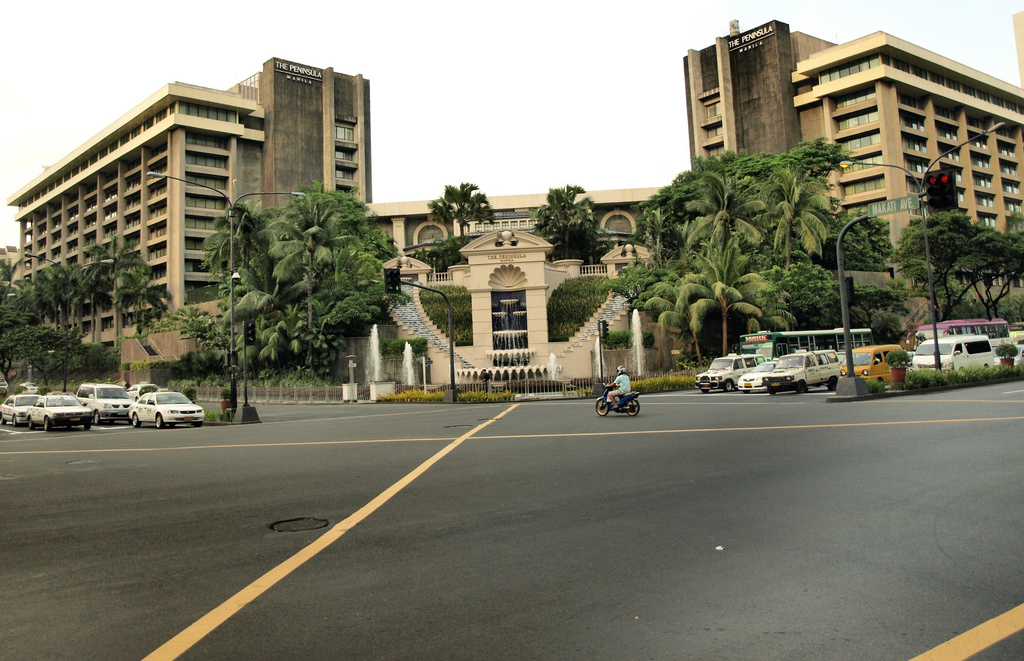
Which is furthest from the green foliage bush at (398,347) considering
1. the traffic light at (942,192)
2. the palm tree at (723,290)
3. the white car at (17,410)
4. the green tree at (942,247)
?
the green tree at (942,247)

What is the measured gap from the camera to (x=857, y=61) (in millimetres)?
73500

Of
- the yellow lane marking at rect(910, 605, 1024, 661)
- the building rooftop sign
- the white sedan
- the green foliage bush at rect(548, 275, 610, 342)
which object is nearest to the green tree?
the green foliage bush at rect(548, 275, 610, 342)

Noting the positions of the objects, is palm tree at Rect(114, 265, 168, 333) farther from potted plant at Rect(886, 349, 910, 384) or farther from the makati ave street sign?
the makati ave street sign

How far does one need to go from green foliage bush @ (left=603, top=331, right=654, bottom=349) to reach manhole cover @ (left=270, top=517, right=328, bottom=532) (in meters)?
37.2

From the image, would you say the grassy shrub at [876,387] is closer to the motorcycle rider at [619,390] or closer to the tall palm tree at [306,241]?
the motorcycle rider at [619,390]

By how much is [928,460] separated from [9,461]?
55.9 feet

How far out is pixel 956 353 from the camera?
103ft

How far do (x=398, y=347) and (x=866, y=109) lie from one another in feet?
193

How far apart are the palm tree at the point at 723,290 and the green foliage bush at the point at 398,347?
16.4 metres

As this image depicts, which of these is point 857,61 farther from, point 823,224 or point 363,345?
point 363,345

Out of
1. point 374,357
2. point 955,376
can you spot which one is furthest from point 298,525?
point 374,357

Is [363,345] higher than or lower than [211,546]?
higher

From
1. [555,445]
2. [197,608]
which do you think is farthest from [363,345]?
[197,608]

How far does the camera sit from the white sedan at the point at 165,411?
971 inches
